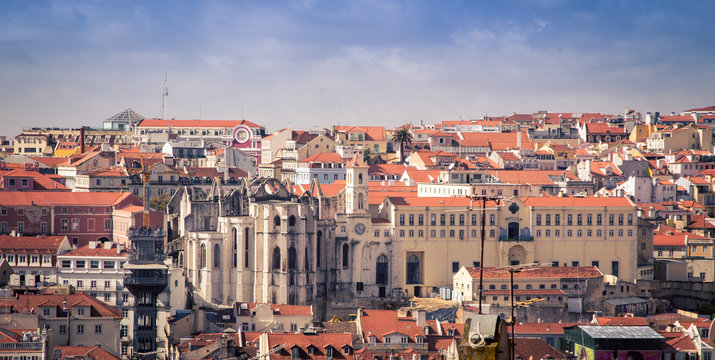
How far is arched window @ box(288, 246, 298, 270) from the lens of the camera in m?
91.1

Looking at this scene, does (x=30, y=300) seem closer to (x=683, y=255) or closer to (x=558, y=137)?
(x=683, y=255)

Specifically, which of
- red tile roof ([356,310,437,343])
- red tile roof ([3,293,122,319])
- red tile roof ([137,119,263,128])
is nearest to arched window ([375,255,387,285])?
red tile roof ([356,310,437,343])

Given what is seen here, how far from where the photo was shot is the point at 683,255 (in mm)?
105438

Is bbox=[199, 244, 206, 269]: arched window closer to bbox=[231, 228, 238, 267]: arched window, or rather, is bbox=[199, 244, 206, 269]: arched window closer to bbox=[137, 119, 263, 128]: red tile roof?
bbox=[231, 228, 238, 267]: arched window

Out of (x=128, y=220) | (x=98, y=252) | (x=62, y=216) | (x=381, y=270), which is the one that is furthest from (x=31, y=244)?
(x=381, y=270)

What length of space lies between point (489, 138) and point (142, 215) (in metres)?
64.4

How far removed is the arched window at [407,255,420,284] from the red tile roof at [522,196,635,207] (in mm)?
9326

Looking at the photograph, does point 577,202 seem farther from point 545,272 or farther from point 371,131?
point 371,131

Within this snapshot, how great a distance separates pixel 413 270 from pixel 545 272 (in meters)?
9.76

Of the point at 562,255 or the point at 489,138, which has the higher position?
the point at 489,138

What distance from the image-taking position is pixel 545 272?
9206cm

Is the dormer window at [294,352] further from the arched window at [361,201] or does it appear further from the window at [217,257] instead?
the arched window at [361,201]

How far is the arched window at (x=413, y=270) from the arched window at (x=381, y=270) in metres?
1.77

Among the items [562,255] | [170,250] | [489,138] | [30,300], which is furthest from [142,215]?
[489,138]
